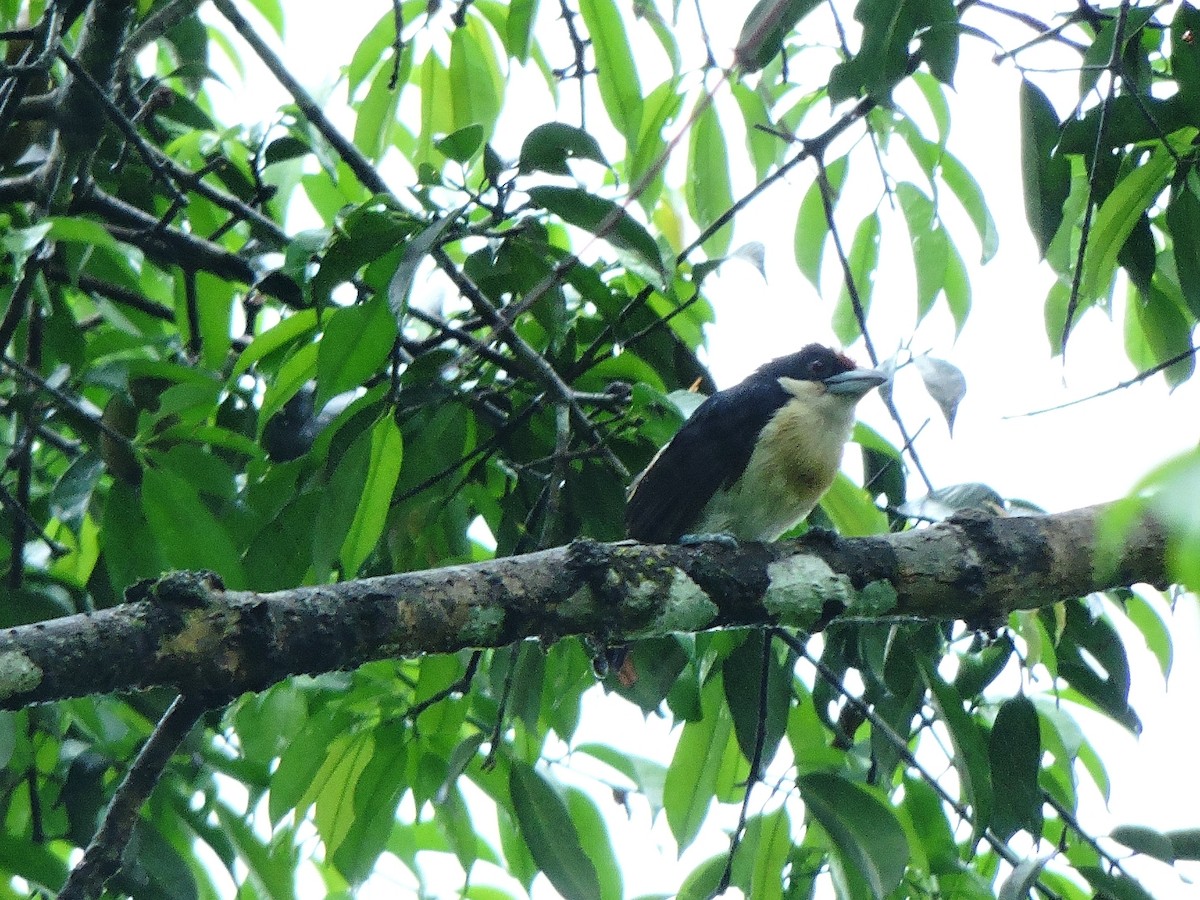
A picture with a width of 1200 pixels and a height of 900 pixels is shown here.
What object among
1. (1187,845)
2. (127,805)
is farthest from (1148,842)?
(127,805)

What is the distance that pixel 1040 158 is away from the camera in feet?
7.40

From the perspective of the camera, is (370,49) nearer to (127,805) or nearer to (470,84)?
(470,84)

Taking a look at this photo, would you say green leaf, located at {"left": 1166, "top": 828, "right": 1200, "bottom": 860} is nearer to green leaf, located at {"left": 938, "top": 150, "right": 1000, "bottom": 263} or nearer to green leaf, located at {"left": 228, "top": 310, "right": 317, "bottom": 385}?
green leaf, located at {"left": 938, "top": 150, "right": 1000, "bottom": 263}

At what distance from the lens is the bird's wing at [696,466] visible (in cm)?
331

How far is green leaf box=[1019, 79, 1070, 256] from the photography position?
2252 mm

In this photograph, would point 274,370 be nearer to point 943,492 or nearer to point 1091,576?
point 943,492

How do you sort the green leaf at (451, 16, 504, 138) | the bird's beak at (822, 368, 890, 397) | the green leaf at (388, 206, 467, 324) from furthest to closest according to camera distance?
the bird's beak at (822, 368, 890, 397)
the green leaf at (451, 16, 504, 138)
the green leaf at (388, 206, 467, 324)

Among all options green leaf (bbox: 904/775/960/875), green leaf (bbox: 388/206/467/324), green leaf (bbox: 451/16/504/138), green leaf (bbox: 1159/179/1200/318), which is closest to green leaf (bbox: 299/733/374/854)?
green leaf (bbox: 388/206/467/324)

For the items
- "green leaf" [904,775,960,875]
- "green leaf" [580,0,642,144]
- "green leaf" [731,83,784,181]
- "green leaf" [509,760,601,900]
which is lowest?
"green leaf" [904,775,960,875]

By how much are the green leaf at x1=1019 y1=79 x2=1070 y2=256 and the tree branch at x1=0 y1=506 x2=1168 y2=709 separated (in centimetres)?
50

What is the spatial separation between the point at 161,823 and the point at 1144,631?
1.98 meters

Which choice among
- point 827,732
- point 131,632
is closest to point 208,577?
point 131,632

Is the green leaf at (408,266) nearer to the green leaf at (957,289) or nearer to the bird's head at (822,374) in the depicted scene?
the green leaf at (957,289)

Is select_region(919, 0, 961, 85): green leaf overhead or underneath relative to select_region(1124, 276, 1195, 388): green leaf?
overhead
